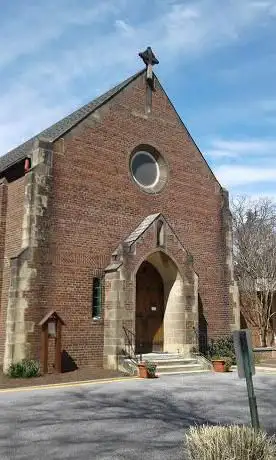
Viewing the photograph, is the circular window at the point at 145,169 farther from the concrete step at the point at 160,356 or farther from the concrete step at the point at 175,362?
the concrete step at the point at 175,362

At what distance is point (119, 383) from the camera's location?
12.9 metres

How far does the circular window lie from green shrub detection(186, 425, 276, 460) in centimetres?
1468

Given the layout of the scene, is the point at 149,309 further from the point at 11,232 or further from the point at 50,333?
the point at 11,232

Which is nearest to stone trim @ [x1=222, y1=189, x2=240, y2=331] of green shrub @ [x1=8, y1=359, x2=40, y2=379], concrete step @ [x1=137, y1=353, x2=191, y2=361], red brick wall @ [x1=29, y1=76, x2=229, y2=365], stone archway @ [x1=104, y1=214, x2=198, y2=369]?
red brick wall @ [x1=29, y1=76, x2=229, y2=365]

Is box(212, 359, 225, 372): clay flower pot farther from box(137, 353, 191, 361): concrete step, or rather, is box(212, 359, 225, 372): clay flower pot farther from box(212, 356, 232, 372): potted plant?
box(137, 353, 191, 361): concrete step

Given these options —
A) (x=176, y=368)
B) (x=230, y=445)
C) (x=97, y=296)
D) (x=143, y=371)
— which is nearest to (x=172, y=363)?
(x=176, y=368)

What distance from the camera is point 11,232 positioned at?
16.4 m

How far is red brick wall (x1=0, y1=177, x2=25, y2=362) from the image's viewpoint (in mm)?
15695

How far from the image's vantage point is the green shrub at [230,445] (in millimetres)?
4602

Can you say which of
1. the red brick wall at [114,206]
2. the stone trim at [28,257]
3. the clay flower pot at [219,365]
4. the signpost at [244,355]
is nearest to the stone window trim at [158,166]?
the red brick wall at [114,206]

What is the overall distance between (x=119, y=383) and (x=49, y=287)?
13.2ft

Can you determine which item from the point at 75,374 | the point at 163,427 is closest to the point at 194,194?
the point at 75,374

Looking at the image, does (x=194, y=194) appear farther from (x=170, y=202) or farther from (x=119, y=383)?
(x=119, y=383)

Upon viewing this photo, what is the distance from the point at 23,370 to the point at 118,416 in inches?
241
